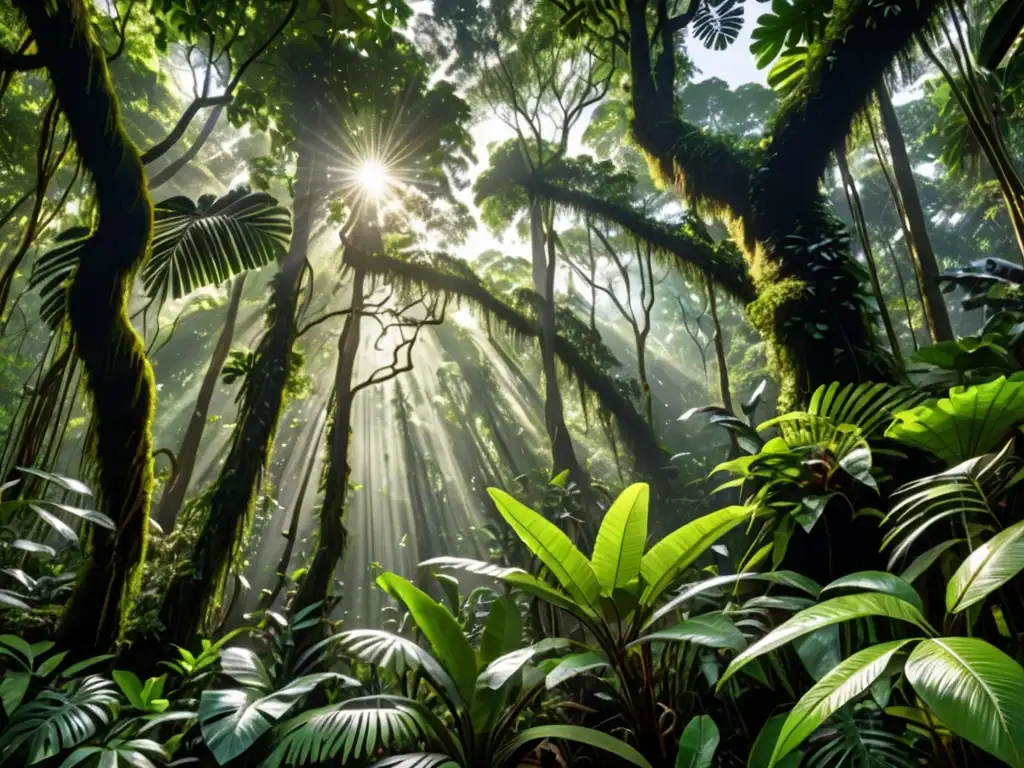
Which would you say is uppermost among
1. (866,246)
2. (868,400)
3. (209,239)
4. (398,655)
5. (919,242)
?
(919,242)

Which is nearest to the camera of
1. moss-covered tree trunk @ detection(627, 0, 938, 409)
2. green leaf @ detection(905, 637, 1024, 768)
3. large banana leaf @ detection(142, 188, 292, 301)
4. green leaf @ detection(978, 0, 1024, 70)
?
green leaf @ detection(905, 637, 1024, 768)

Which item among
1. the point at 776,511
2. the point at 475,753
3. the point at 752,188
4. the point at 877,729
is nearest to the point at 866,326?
the point at 752,188

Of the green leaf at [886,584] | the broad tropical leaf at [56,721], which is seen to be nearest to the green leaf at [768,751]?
the green leaf at [886,584]

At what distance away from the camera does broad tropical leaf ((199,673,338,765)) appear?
58.9 inches

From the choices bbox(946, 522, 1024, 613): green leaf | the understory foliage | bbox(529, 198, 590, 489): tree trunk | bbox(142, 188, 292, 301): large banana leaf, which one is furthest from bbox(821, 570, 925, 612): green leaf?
bbox(529, 198, 590, 489): tree trunk

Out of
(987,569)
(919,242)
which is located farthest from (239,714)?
(919,242)

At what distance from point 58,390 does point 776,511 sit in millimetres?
2954

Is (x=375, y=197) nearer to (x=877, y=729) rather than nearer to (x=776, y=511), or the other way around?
(x=776, y=511)

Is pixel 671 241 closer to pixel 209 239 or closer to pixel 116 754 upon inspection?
pixel 209 239

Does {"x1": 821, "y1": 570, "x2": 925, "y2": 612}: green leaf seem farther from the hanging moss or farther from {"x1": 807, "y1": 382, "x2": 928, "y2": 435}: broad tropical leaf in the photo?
the hanging moss

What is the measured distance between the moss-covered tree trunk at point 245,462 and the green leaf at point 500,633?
2.05 meters

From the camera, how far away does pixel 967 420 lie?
1658 millimetres

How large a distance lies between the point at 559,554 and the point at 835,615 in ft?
3.11

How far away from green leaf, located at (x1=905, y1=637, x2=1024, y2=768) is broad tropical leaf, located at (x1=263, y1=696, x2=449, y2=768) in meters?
1.34
